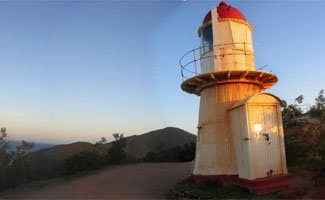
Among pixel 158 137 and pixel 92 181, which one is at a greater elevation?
pixel 158 137

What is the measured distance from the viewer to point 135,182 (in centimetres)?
1966

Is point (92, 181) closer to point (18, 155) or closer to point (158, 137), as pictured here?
point (18, 155)

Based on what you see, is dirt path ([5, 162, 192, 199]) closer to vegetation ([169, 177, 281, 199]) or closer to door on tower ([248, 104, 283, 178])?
vegetation ([169, 177, 281, 199])

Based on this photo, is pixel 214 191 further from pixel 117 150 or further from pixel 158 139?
pixel 158 139

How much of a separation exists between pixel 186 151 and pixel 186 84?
1746cm

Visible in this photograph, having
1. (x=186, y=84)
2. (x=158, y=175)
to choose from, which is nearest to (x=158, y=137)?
(x=158, y=175)

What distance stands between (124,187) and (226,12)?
10481mm

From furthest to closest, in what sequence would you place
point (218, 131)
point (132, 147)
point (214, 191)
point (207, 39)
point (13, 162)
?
1. point (132, 147)
2. point (13, 162)
3. point (207, 39)
4. point (218, 131)
5. point (214, 191)

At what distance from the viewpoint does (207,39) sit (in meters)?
16.2

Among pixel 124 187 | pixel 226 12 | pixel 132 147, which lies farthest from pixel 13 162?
pixel 132 147

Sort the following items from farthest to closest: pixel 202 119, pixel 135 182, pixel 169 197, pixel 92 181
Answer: pixel 92 181
pixel 135 182
pixel 202 119
pixel 169 197

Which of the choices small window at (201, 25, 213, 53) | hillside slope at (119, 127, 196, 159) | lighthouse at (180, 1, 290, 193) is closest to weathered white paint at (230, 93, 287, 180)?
lighthouse at (180, 1, 290, 193)

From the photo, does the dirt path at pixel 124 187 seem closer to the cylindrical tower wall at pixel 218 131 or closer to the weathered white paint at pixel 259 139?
the cylindrical tower wall at pixel 218 131

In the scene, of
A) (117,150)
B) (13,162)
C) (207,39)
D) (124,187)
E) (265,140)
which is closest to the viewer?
(265,140)
